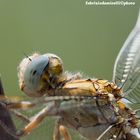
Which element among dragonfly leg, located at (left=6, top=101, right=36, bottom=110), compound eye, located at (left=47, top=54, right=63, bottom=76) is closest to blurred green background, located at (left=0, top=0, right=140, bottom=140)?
compound eye, located at (left=47, top=54, right=63, bottom=76)

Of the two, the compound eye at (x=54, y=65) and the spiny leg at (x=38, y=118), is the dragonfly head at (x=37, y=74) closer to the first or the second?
the compound eye at (x=54, y=65)

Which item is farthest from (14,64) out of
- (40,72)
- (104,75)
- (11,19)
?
(40,72)

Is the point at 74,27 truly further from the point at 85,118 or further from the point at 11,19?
the point at 85,118

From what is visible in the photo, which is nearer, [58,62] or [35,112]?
[35,112]

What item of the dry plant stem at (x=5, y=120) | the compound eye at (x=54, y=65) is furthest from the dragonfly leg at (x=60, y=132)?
the dry plant stem at (x=5, y=120)

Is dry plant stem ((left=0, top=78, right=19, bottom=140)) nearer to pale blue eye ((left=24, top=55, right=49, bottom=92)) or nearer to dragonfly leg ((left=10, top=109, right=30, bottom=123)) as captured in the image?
dragonfly leg ((left=10, top=109, right=30, bottom=123))

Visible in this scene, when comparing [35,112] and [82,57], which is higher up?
[35,112]

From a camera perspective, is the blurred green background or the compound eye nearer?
the compound eye
